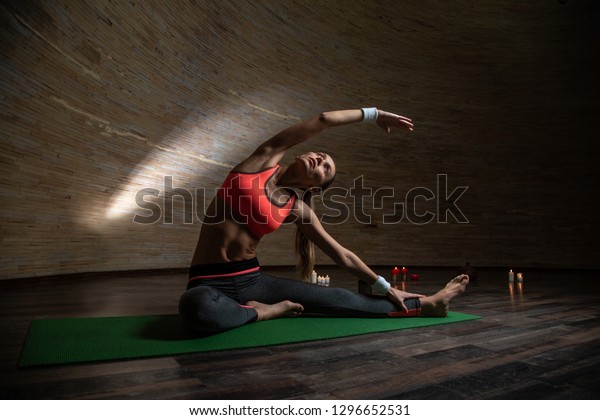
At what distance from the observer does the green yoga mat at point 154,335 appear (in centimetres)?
159

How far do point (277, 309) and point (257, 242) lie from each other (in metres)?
0.42

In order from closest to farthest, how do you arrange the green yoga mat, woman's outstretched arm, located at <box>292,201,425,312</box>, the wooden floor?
the wooden floor
the green yoga mat
woman's outstretched arm, located at <box>292,201,425,312</box>

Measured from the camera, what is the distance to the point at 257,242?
2.12 m

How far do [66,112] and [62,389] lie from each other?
409cm

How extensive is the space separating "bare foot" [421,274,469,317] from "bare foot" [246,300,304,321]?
78 cm

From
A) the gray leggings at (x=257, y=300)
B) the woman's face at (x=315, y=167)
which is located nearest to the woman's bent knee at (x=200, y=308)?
the gray leggings at (x=257, y=300)

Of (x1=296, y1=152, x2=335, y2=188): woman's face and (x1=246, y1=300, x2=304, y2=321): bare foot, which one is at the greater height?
(x1=296, y1=152, x2=335, y2=188): woman's face

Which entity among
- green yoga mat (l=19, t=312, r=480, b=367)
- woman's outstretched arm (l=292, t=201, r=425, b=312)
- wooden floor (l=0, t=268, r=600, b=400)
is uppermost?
woman's outstretched arm (l=292, t=201, r=425, b=312)

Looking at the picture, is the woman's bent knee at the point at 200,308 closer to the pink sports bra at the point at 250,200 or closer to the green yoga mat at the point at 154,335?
the green yoga mat at the point at 154,335

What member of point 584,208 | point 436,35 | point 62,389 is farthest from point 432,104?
point 62,389

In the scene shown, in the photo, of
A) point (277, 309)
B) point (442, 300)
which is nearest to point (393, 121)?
point (442, 300)

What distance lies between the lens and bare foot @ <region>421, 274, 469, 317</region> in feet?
8.06

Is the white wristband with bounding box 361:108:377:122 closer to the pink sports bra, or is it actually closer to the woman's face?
the woman's face

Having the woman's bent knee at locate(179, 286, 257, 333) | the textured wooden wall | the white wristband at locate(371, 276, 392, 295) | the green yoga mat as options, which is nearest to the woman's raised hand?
the white wristband at locate(371, 276, 392, 295)
